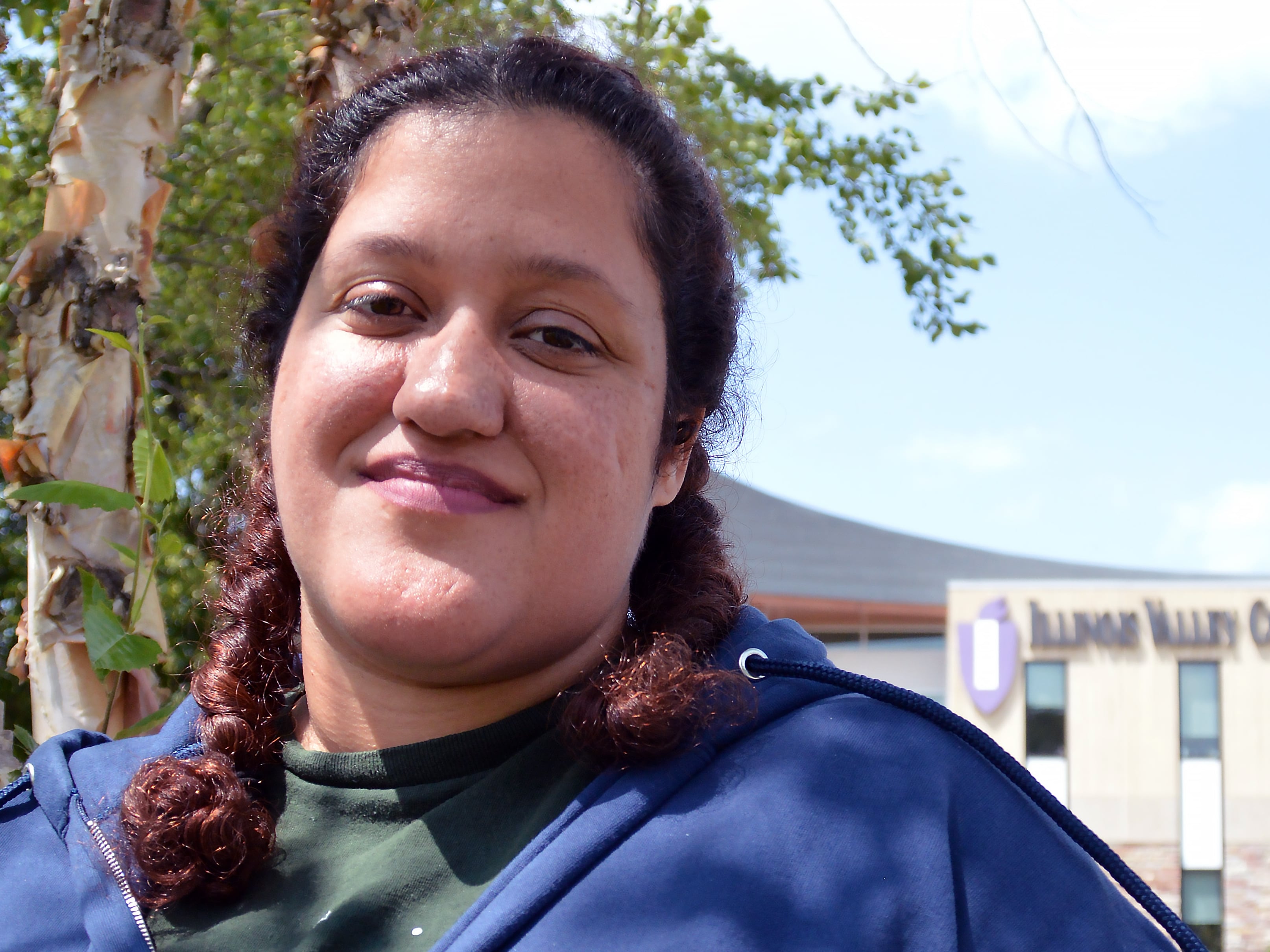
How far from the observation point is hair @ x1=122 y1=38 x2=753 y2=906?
4.72ft

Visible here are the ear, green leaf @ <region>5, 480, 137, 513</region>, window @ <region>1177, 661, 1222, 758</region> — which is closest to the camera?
the ear

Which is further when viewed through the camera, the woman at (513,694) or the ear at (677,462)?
the ear at (677,462)

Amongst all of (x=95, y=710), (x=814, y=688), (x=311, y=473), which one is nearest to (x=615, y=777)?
(x=814, y=688)

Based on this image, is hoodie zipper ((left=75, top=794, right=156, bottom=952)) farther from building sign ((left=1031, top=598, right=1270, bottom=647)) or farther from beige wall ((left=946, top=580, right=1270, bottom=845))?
building sign ((left=1031, top=598, right=1270, bottom=647))

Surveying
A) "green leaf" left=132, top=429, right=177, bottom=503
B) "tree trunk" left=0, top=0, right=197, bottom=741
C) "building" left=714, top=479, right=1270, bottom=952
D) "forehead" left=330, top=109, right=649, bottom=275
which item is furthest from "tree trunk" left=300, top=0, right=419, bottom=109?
"building" left=714, top=479, right=1270, bottom=952

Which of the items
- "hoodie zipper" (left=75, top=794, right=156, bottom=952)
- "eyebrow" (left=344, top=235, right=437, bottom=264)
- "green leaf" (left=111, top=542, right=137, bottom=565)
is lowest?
"hoodie zipper" (left=75, top=794, right=156, bottom=952)

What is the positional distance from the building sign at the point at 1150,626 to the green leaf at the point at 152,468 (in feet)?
72.5

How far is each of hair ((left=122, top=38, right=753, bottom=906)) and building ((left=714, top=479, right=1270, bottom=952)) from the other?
1915 cm

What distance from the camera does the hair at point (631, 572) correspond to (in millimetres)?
1438

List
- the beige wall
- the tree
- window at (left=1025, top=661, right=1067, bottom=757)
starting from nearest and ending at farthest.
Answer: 1. the tree
2. the beige wall
3. window at (left=1025, top=661, right=1067, bottom=757)

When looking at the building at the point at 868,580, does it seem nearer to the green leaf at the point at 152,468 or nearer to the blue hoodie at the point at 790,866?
the green leaf at the point at 152,468

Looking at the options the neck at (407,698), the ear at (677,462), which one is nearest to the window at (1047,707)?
the ear at (677,462)

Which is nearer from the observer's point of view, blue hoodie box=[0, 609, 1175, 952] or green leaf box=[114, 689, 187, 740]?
blue hoodie box=[0, 609, 1175, 952]

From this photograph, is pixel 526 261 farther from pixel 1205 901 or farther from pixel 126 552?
pixel 1205 901
